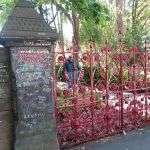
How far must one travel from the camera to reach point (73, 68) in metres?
7.77

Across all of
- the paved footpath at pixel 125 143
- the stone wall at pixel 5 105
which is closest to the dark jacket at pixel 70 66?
the paved footpath at pixel 125 143

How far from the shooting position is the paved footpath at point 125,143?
7486 millimetres

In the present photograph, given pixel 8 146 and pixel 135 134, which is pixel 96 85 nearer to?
pixel 135 134

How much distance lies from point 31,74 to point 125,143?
2.59m

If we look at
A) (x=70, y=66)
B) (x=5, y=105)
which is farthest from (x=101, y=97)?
(x=5, y=105)

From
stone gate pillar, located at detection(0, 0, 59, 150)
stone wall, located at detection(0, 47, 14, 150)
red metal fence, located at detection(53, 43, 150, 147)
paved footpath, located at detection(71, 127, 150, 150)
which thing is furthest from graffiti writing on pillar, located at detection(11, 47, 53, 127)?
paved footpath, located at detection(71, 127, 150, 150)

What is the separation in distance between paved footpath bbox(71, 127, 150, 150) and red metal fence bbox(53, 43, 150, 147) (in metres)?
0.21

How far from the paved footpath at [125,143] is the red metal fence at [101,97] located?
0.21 m

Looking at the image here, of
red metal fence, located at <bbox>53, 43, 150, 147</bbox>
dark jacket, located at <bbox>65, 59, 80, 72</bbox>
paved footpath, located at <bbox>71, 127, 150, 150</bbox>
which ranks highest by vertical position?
dark jacket, located at <bbox>65, 59, 80, 72</bbox>

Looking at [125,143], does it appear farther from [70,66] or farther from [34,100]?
[34,100]

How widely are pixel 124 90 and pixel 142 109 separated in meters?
0.76

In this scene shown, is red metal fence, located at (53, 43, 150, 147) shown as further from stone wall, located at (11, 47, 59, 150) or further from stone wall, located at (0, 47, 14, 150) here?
stone wall, located at (0, 47, 14, 150)

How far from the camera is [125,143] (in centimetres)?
777

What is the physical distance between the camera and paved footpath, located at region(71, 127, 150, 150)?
7.49 meters
